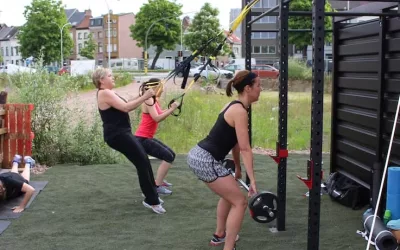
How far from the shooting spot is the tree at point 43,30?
49.0 metres

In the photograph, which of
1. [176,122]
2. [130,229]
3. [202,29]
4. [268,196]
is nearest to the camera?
[268,196]

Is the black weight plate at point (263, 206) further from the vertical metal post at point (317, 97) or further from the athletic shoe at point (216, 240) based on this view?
the athletic shoe at point (216, 240)

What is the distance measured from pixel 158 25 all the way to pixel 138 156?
169 feet

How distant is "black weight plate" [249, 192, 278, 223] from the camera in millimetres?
3973

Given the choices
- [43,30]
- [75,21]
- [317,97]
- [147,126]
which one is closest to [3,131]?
[147,126]

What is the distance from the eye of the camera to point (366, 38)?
19.1ft

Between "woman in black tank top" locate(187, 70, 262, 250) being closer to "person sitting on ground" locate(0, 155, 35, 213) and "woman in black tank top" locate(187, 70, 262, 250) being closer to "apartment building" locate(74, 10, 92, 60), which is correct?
"person sitting on ground" locate(0, 155, 35, 213)

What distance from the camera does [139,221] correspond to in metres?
5.37

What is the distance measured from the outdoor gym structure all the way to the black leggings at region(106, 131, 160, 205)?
145 centimetres

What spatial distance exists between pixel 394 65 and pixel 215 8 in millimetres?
49450

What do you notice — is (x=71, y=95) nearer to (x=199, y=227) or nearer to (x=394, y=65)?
(x=199, y=227)

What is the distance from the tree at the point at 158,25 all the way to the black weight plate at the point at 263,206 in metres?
52.9

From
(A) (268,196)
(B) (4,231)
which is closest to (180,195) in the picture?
(B) (4,231)

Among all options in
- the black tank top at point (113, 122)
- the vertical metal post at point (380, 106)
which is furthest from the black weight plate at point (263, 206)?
the black tank top at point (113, 122)
